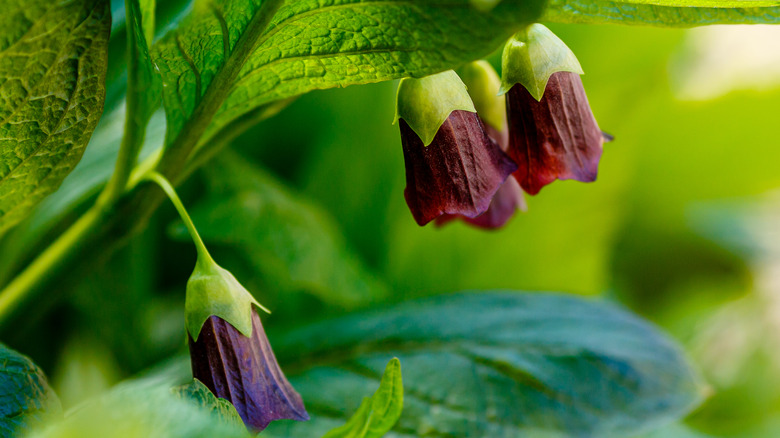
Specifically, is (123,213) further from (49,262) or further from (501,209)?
(501,209)

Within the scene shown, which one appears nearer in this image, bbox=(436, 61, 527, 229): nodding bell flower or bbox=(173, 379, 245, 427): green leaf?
bbox=(173, 379, 245, 427): green leaf

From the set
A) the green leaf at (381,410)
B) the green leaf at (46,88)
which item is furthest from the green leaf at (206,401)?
the green leaf at (46,88)

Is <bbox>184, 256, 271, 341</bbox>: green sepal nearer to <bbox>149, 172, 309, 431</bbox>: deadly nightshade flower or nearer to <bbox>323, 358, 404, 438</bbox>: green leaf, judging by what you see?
<bbox>149, 172, 309, 431</bbox>: deadly nightshade flower

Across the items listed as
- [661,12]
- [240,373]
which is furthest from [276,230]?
[661,12]

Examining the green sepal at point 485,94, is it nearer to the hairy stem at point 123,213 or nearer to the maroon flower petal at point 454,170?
the maroon flower petal at point 454,170

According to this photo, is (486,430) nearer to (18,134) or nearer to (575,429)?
(575,429)

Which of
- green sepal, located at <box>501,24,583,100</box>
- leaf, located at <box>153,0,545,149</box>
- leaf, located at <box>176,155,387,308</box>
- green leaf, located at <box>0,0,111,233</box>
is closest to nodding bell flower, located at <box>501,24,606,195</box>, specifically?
green sepal, located at <box>501,24,583,100</box>
